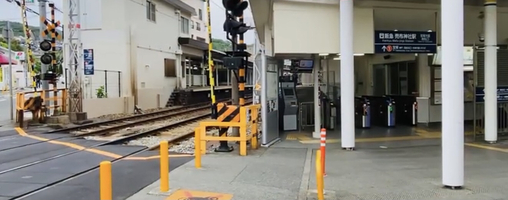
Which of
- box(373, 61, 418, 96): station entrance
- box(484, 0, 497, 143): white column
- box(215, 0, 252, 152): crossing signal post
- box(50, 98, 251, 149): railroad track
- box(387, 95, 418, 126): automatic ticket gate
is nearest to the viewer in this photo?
box(215, 0, 252, 152): crossing signal post

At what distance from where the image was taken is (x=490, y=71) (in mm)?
11492

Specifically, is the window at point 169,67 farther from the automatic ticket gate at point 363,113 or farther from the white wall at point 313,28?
the white wall at point 313,28

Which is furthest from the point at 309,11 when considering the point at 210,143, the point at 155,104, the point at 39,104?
the point at 155,104

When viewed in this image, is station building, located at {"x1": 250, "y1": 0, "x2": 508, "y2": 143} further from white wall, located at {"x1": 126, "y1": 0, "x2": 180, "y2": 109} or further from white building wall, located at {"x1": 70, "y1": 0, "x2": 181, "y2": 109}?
white wall, located at {"x1": 126, "y1": 0, "x2": 180, "y2": 109}

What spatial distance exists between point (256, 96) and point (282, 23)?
9.32 ft

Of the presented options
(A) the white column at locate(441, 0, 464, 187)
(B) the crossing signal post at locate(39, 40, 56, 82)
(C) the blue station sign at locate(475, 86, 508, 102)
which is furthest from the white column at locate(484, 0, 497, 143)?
(B) the crossing signal post at locate(39, 40, 56, 82)

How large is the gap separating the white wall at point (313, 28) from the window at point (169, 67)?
20630mm

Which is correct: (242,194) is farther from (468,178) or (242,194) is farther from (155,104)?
(155,104)

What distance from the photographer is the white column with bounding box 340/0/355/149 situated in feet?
34.8

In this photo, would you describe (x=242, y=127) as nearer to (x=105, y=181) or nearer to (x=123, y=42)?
(x=105, y=181)

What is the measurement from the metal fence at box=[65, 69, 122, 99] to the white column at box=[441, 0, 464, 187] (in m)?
20.1

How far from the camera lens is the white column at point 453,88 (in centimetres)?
695

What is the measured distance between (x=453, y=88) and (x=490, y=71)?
5402 mm

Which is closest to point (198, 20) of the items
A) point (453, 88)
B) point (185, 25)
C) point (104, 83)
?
point (185, 25)
